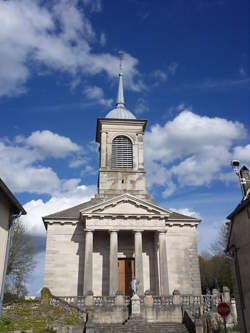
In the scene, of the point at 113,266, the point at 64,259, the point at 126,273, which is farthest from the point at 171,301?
the point at 64,259

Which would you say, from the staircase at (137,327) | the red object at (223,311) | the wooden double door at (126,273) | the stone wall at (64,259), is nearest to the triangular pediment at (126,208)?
the stone wall at (64,259)

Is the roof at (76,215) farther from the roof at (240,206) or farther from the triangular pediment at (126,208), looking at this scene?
the roof at (240,206)

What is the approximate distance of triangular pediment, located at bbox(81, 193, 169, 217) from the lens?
24.6 metres

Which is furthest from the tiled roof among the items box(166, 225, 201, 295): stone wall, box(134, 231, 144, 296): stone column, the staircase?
the staircase

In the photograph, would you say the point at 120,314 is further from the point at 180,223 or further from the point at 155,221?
the point at 180,223

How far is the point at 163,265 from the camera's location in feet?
76.4

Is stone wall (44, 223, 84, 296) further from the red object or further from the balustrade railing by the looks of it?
the red object

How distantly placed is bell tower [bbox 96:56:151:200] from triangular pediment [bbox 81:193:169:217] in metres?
3.62

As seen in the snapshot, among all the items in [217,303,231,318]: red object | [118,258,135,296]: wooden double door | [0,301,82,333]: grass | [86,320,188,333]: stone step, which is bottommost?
[86,320,188,333]: stone step

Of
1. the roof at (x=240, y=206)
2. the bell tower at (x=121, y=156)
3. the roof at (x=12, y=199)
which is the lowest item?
the roof at (x=12, y=199)

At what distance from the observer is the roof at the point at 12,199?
37.3ft

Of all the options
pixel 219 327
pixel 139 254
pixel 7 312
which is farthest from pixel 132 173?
pixel 7 312

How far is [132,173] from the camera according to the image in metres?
29.7

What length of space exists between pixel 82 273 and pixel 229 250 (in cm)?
1143
